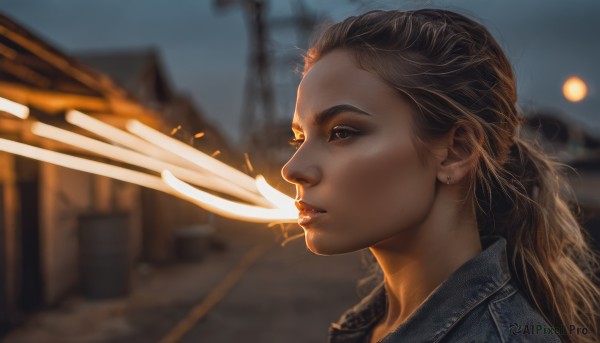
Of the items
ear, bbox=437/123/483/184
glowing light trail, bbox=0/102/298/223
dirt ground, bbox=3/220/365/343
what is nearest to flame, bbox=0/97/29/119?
glowing light trail, bbox=0/102/298/223

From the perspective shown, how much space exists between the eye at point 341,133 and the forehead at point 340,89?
70 millimetres

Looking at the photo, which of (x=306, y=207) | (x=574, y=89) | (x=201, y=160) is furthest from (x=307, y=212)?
(x=574, y=89)

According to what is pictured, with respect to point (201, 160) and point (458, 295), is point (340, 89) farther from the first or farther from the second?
point (201, 160)

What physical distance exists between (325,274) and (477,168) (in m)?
10.1

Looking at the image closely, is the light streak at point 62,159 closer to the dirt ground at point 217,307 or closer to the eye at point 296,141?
the eye at point 296,141

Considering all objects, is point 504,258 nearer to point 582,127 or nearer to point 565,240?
point 565,240

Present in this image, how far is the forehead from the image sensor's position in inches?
58.9

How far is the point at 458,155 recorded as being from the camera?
1547 mm

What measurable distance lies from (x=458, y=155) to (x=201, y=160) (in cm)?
109

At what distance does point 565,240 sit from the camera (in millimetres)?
Result: 1789

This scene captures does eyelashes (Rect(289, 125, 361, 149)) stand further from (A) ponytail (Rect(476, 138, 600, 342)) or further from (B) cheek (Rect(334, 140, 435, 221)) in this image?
(A) ponytail (Rect(476, 138, 600, 342))

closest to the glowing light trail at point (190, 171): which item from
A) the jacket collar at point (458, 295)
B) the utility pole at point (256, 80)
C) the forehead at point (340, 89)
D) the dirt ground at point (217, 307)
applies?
the forehead at point (340, 89)

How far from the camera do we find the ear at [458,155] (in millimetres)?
1528

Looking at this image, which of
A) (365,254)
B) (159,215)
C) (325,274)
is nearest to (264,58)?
(159,215)
